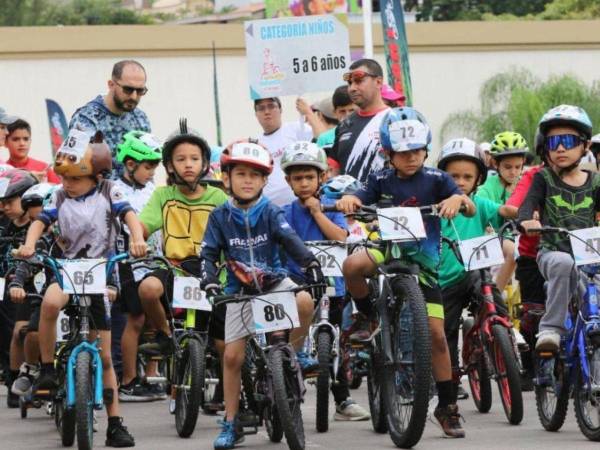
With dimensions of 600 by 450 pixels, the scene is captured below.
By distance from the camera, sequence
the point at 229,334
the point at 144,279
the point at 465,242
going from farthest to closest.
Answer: the point at 144,279, the point at 465,242, the point at 229,334

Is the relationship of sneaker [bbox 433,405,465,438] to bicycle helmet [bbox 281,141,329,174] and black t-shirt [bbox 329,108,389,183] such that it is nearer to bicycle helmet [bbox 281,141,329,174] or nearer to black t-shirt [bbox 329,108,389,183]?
bicycle helmet [bbox 281,141,329,174]

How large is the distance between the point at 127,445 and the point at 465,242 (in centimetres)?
256

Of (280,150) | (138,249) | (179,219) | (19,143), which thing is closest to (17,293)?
(179,219)

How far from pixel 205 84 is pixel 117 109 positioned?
25617 millimetres

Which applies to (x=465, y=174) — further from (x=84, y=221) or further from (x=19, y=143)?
(x=19, y=143)

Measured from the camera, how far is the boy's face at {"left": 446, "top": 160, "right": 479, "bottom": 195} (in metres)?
11.8

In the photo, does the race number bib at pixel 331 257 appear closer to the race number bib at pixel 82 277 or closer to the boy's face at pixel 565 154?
the boy's face at pixel 565 154

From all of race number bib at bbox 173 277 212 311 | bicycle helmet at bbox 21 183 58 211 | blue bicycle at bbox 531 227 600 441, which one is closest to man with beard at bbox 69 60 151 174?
bicycle helmet at bbox 21 183 58 211

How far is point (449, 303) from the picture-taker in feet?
37.4

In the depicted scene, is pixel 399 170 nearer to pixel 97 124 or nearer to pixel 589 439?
pixel 589 439

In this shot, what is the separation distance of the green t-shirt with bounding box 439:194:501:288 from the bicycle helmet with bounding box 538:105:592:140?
1.31 m

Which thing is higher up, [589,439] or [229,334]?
[229,334]

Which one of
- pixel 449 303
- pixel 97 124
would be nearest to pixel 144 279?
pixel 97 124

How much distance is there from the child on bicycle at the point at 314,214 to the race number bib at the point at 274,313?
1656 mm
